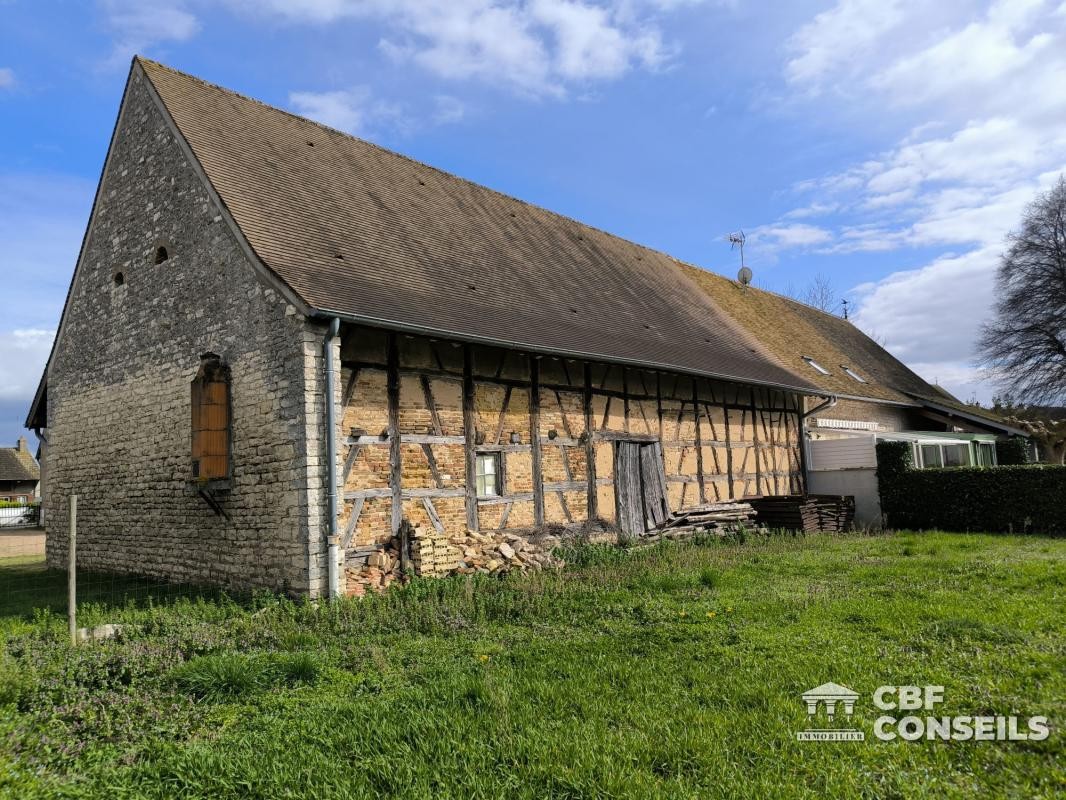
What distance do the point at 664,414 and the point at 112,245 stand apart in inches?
395

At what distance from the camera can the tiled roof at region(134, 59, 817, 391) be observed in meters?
9.52

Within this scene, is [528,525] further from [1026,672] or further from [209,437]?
[1026,672]

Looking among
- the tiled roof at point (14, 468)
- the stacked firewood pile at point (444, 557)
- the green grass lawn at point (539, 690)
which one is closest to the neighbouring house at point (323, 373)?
the stacked firewood pile at point (444, 557)

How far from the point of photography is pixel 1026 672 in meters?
4.57

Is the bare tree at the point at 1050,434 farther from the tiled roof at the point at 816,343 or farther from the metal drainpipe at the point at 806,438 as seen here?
the metal drainpipe at the point at 806,438

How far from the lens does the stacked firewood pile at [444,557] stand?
8672mm

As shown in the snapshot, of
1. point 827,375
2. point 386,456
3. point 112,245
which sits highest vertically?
point 112,245

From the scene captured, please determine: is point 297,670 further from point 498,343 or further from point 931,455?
point 931,455

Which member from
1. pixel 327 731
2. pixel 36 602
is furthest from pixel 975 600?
pixel 36 602

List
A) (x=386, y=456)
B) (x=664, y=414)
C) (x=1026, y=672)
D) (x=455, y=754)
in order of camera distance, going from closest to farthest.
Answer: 1. (x=455, y=754)
2. (x=1026, y=672)
3. (x=386, y=456)
4. (x=664, y=414)

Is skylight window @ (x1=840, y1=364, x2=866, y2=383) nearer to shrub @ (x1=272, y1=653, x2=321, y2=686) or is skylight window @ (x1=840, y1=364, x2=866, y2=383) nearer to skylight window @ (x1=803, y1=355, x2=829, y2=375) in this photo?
skylight window @ (x1=803, y1=355, x2=829, y2=375)

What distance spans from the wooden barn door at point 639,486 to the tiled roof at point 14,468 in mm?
42317

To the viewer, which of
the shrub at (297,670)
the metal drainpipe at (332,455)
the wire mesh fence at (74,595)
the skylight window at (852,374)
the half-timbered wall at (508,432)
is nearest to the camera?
the shrub at (297,670)

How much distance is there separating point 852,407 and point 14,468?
153ft
